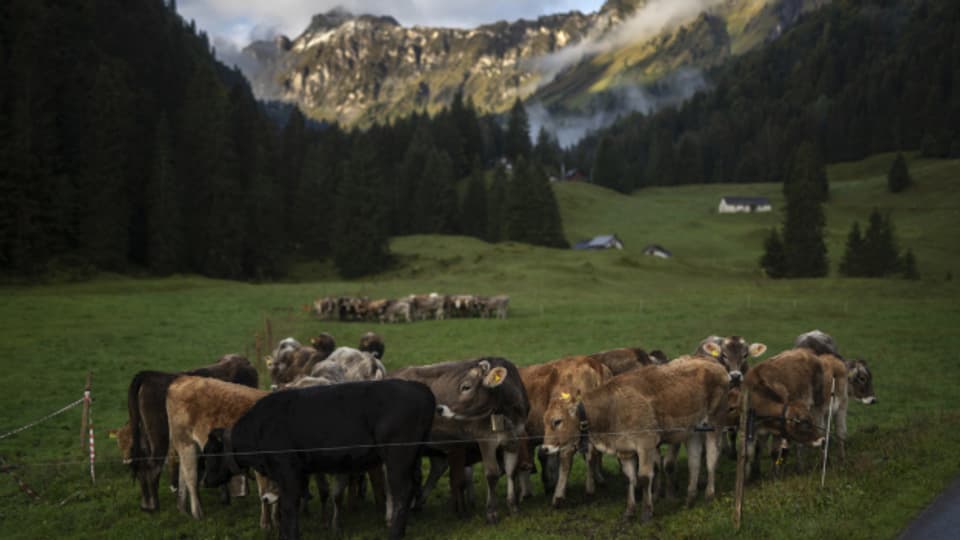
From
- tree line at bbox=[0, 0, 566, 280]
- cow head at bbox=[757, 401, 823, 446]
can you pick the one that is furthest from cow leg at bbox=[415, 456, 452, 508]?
tree line at bbox=[0, 0, 566, 280]

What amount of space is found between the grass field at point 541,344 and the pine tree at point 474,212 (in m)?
14.2

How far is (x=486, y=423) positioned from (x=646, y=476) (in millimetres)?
2667

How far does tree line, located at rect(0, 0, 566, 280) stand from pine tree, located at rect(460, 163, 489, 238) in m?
0.19

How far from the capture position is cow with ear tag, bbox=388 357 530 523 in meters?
11.2

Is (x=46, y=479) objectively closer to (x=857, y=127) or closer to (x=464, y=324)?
(x=464, y=324)

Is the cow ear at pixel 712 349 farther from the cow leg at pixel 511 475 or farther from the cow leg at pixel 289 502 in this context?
the cow leg at pixel 289 502

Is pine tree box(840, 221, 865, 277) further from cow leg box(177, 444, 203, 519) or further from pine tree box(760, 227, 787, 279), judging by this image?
cow leg box(177, 444, 203, 519)

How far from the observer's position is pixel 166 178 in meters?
59.7

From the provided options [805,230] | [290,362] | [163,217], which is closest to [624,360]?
[290,362]

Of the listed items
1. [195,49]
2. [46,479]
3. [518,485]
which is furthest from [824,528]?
[195,49]

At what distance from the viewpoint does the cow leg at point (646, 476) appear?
10.4 metres

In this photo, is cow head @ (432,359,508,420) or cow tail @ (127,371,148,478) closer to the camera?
cow head @ (432,359,508,420)

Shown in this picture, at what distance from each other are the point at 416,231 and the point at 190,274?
3667 centimetres

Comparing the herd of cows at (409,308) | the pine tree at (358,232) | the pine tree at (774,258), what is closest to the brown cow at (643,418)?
the herd of cows at (409,308)
